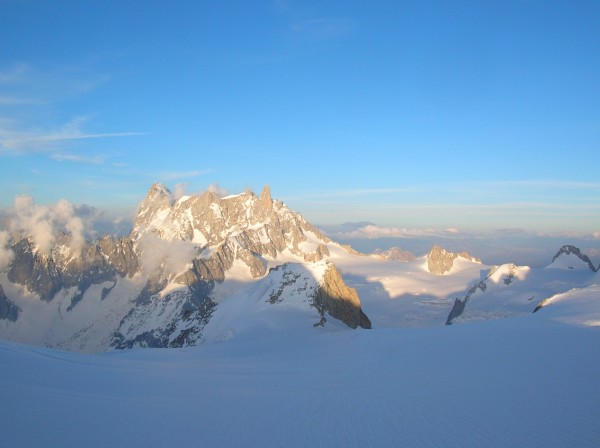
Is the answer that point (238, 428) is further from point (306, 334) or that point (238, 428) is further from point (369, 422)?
point (306, 334)

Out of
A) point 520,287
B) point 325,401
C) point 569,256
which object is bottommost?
point 520,287

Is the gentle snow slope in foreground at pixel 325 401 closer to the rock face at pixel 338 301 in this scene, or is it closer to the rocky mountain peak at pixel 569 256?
the rock face at pixel 338 301

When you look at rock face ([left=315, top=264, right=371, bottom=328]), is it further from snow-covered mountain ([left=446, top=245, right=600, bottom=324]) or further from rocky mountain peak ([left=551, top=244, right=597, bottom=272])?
rocky mountain peak ([left=551, top=244, right=597, bottom=272])

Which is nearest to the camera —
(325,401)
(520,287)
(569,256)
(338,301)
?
(325,401)

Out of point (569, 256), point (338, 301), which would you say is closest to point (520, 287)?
point (569, 256)

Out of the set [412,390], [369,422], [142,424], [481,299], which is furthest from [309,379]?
[481,299]

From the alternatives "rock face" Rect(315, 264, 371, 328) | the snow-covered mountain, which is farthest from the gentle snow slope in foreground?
the snow-covered mountain

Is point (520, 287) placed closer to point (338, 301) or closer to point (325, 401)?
point (338, 301)
